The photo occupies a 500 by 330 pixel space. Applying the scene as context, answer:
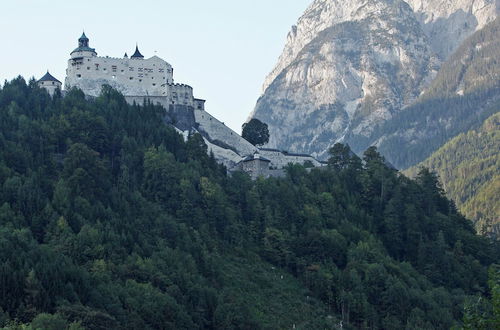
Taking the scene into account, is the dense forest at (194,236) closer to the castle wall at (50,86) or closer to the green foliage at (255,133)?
the castle wall at (50,86)

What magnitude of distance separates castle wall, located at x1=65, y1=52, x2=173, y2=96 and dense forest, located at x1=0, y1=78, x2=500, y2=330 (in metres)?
5.61

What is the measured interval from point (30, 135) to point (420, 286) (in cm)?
4329

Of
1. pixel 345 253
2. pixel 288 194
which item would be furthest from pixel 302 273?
pixel 288 194

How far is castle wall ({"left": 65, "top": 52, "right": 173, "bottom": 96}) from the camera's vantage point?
408 feet

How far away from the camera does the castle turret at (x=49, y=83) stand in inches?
4779

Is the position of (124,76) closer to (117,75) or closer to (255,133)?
(117,75)

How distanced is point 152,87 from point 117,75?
4.62 meters

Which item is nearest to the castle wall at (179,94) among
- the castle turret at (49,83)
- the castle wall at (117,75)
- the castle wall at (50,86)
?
the castle wall at (117,75)

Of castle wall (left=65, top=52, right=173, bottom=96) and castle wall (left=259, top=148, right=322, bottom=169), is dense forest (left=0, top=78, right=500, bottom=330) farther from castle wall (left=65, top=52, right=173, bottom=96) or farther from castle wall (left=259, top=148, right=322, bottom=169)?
castle wall (left=65, top=52, right=173, bottom=96)

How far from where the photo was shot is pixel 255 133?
135625 mm

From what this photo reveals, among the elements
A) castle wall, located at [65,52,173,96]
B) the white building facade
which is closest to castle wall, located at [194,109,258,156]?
the white building facade

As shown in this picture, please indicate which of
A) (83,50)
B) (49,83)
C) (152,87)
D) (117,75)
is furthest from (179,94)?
(49,83)

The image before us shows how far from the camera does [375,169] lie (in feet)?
402

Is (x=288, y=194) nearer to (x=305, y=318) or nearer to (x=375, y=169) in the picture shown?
(x=375, y=169)
